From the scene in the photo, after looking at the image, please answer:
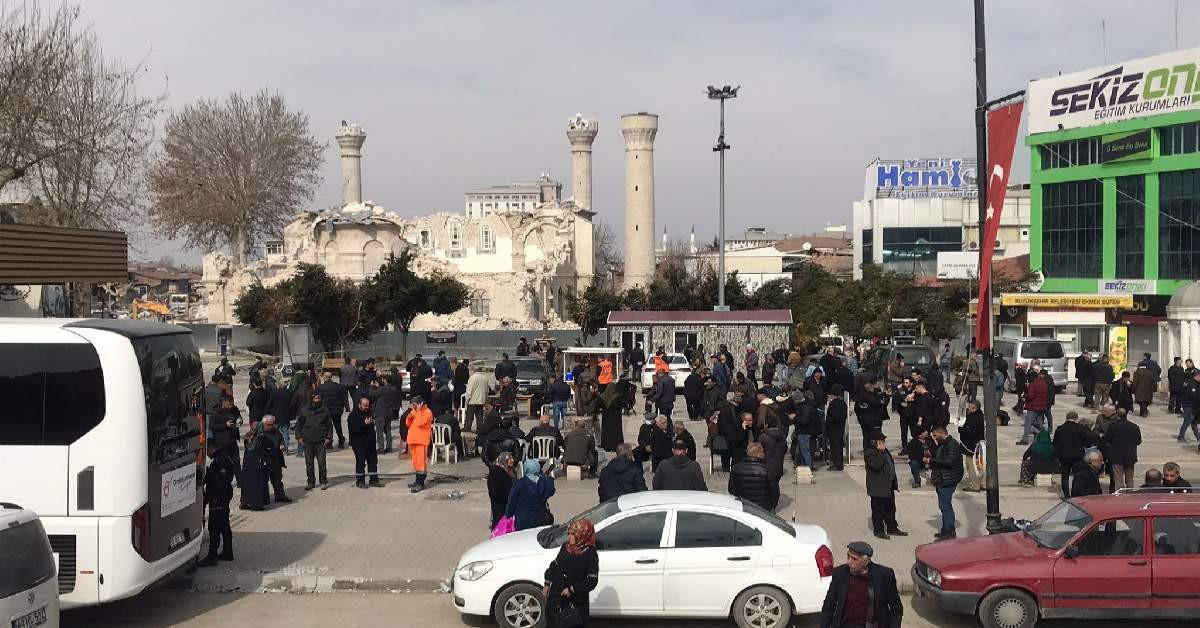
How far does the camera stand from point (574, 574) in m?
7.80

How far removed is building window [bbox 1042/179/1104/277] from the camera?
49.6m

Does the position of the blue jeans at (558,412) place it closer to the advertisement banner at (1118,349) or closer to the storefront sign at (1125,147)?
the advertisement banner at (1118,349)

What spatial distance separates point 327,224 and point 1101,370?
2362 inches

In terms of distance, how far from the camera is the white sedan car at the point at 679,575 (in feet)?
30.7

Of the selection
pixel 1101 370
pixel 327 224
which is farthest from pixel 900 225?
pixel 1101 370

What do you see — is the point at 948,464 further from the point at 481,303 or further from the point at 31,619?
the point at 481,303

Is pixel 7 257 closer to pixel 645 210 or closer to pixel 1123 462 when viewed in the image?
pixel 1123 462

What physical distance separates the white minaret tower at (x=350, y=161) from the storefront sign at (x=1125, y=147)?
205ft

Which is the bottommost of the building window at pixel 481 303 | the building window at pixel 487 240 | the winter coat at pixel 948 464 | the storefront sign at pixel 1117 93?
the winter coat at pixel 948 464

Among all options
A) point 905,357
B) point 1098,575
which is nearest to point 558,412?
point 905,357

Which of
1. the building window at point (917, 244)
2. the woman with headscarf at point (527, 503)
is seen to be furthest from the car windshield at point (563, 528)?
the building window at point (917, 244)

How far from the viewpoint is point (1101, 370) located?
2469 cm

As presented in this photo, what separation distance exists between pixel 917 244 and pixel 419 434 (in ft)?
228

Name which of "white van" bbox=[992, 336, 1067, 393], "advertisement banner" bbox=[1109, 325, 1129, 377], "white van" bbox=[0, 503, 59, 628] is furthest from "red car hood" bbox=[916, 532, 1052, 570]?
"advertisement banner" bbox=[1109, 325, 1129, 377]
